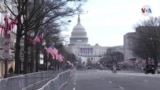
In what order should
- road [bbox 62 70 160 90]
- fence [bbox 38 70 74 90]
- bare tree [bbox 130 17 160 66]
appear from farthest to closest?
bare tree [bbox 130 17 160 66] → road [bbox 62 70 160 90] → fence [bbox 38 70 74 90]

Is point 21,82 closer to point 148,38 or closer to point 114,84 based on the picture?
point 114,84

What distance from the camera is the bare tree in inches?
4759

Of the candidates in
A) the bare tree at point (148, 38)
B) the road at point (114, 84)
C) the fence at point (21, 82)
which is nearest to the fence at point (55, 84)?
the road at point (114, 84)

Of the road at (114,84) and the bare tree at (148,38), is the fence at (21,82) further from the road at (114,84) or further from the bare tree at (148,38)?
the bare tree at (148,38)

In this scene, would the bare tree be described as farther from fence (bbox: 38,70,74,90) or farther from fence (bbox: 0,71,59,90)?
fence (bbox: 0,71,59,90)

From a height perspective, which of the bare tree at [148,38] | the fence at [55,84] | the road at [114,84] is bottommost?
the road at [114,84]

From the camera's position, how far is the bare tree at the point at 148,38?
120869 mm

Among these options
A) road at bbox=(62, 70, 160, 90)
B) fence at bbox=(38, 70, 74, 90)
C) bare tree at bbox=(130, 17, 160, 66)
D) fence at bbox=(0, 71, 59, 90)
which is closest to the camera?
fence at bbox=(38, 70, 74, 90)

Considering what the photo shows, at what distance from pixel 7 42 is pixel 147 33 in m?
97.1

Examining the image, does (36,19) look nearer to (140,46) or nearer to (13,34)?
(13,34)

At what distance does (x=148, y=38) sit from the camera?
123188mm

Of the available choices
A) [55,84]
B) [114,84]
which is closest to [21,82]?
[55,84]

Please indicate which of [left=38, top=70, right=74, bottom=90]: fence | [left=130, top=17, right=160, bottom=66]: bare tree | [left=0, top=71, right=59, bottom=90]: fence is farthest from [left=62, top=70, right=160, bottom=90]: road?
[left=130, top=17, right=160, bottom=66]: bare tree

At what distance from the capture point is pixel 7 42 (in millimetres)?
→ 26969
